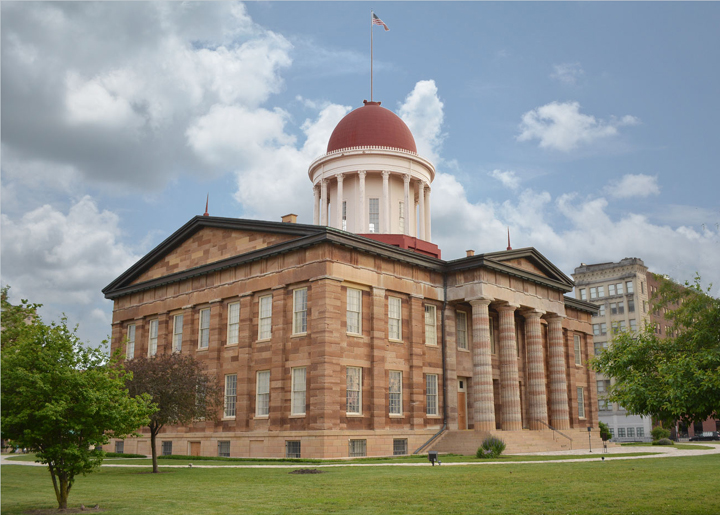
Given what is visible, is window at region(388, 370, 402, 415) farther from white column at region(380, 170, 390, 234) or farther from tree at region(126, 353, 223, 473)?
white column at region(380, 170, 390, 234)

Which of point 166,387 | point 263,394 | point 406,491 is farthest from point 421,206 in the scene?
point 406,491

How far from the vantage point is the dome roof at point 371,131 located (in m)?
49.5

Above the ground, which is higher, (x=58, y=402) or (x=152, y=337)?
(x=152, y=337)

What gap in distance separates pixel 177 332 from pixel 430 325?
1622 centimetres

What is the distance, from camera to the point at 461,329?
4269 cm

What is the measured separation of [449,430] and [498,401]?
608cm

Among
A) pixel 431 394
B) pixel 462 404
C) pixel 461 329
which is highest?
pixel 461 329

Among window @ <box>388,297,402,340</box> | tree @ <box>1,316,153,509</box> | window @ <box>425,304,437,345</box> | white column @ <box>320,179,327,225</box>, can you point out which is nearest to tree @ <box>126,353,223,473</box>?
window @ <box>388,297,402,340</box>

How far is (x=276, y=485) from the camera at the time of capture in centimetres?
2020

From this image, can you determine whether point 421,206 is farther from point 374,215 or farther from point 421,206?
point 374,215

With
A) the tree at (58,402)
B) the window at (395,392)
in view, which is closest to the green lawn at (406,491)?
the tree at (58,402)

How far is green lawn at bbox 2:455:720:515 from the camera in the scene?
48.3ft

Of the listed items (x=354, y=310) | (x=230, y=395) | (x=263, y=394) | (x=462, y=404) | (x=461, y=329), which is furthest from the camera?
(x=461, y=329)

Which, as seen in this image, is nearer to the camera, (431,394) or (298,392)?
(298,392)
